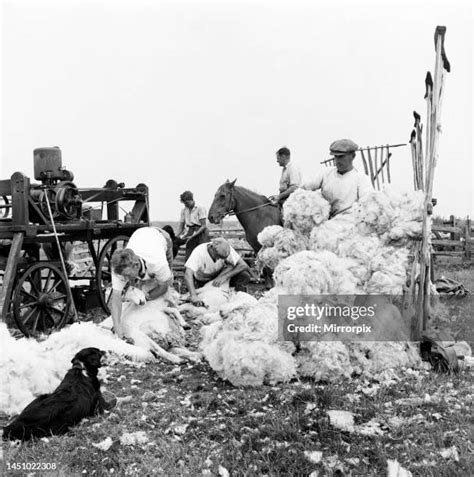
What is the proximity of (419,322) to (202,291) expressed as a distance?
3.01 metres

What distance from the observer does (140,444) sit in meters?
3.71

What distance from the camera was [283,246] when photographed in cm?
602

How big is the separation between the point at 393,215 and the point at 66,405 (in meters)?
3.33

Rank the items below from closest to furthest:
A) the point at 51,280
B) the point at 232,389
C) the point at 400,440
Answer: the point at 400,440 < the point at 232,389 < the point at 51,280

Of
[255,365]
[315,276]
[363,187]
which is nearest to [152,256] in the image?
[315,276]

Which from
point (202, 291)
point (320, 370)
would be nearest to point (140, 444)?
point (320, 370)

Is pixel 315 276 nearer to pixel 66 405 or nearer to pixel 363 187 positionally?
pixel 363 187

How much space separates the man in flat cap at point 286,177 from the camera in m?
10.2

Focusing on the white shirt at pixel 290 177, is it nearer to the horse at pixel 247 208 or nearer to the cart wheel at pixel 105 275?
the horse at pixel 247 208

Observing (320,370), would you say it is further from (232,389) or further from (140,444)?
Result: (140,444)

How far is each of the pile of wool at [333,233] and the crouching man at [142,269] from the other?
1663 millimetres

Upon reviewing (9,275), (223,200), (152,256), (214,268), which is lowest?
(214,268)

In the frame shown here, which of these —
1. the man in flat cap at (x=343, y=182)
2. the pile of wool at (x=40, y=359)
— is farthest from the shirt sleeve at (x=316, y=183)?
the pile of wool at (x=40, y=359)

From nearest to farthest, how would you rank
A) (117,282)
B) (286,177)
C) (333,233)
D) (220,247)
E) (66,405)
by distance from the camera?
1. (66,405)
2. (333,233)
3. (117,282)
4. (220,247)
5. (286,177)
